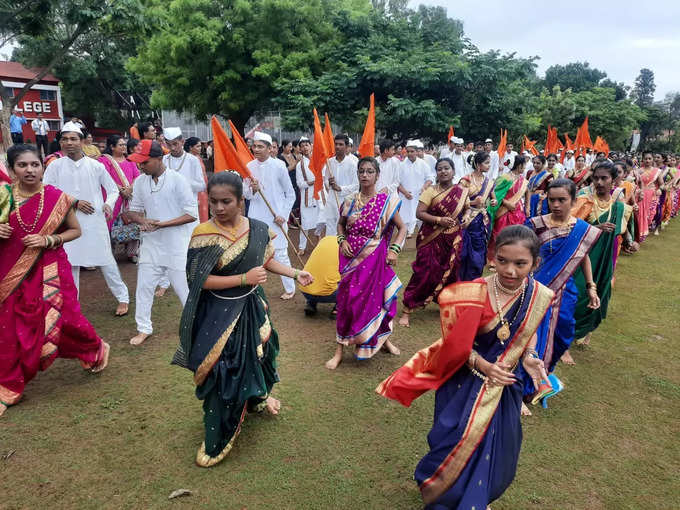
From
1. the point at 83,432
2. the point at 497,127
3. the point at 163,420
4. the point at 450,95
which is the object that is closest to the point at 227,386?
the point at 163,420

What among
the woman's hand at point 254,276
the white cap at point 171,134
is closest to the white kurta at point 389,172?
the white cap at point 171,134

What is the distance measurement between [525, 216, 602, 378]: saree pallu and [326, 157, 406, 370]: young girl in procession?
1191mm

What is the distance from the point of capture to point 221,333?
114 inches

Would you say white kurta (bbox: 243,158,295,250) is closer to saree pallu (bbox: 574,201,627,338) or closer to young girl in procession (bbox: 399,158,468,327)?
young girl in procession (bbox: 399,158,468,327)

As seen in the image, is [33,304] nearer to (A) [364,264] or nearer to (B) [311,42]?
(A) [364,264]

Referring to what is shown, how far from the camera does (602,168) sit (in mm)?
4609

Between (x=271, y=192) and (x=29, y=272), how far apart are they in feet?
10.1

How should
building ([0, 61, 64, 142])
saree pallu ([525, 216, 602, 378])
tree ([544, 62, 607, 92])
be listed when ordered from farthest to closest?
tree ([544, 62, 607, 92]) → building ([0, 61, 64, 142]) → saree pallu ([525, 216, 602, 378])

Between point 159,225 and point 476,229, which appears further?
point 476,229

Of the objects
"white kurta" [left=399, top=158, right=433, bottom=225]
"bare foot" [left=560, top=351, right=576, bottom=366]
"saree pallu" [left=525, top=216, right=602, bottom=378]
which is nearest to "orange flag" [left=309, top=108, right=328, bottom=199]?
"white kurta" [left=399, top=158, right=433, bottom=225]

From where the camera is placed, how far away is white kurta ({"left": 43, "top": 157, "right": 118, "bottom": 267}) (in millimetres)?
4883

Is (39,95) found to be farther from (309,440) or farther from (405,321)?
(309,440)

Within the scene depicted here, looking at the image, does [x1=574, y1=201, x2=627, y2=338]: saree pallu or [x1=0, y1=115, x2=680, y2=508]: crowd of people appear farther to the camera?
[x1=574, y1=201, x2=627, y2=338]: saree pallu

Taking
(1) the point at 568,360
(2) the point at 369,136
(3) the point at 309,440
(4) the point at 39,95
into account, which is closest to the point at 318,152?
(2) the point at 369,136
